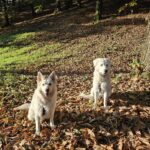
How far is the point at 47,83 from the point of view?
7.37 metres

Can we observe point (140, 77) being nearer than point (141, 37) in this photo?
Yes

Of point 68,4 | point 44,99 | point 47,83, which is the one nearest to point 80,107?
point 44,99

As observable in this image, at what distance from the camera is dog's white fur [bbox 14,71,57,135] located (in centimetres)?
741

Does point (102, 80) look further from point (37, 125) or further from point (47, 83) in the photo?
point (37, 125)

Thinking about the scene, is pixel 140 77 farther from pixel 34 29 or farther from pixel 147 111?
pixel 34 29

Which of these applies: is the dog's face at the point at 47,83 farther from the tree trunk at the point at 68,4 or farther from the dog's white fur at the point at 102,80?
the tree trunk at the point at 68,4

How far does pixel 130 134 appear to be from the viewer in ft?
24.9

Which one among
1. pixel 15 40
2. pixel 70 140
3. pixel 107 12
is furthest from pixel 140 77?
pixel 107 12

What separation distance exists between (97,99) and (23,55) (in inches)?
544

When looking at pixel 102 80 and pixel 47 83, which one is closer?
pixel 47 83

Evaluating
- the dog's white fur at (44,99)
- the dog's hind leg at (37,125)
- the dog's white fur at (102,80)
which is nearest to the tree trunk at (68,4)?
the dog's white fur at (102,80)

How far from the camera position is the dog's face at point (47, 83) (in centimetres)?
738

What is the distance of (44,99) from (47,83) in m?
0.45

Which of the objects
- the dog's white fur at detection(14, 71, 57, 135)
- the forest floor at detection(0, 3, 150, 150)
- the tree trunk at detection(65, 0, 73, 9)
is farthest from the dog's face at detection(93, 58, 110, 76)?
the tree trunk at detection(65, 0, 73, 9)
